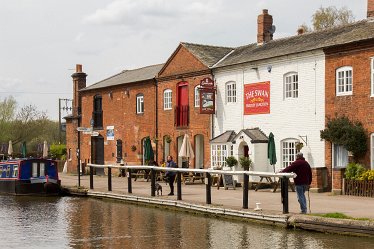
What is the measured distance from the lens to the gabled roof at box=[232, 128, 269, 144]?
26.8 metres

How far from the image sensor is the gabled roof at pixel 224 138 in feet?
94.0

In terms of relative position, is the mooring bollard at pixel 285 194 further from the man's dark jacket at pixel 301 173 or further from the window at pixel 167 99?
the window at pixel 167 99

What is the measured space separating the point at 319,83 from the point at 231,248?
1318cm

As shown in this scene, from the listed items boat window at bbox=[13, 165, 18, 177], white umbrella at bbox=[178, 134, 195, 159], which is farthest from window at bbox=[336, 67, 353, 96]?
boat window at bbox=[13, 165, 18, 177]

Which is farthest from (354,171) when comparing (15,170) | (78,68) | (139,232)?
(78,68)

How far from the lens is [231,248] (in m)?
12.8

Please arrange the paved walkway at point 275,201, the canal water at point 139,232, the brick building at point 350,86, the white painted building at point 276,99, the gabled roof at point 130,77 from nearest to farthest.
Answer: the canal water at point 139,232, the paved walkway at point 275,201, the brick building at point 350,86, the white painted building at point 276,99, the gabled roof at point 130,77

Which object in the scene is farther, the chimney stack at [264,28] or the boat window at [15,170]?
the chimney stack at [264,28]

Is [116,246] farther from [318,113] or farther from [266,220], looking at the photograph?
[318,113]

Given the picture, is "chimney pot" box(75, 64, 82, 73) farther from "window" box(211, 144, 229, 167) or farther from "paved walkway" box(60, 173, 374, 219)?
"paved walkway" box(60, 173, 374, 219)

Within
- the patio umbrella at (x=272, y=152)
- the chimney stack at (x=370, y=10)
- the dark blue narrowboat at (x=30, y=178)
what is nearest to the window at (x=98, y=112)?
the dark blue narrowboat at (x=30, y=178)

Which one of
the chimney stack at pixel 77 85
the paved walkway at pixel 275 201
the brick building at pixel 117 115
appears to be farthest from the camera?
the chimney stack at pixel 77 85

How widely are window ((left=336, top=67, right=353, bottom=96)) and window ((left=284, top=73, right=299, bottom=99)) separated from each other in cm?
236

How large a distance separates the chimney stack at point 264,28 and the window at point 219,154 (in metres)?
5.90
